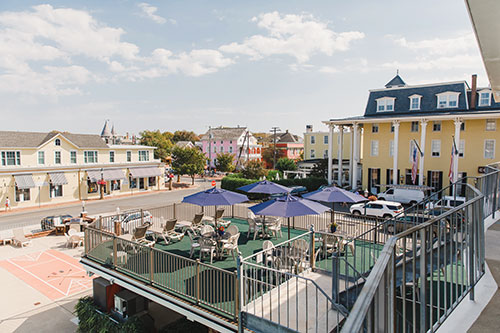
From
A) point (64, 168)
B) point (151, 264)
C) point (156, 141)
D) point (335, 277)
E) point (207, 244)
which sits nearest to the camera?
point (335, 277)

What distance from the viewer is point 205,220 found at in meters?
18.7

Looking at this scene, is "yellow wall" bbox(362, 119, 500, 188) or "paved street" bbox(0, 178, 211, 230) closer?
"paved street" bbox(0, 178, 211, 230)

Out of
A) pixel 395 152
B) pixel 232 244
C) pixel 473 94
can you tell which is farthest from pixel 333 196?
pixel 473 94

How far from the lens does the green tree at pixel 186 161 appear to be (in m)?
50.2

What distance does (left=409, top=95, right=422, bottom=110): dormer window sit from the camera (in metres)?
36.8

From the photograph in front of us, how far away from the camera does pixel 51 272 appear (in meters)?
18.5

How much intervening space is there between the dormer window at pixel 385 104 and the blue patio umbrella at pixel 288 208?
30.8 meters

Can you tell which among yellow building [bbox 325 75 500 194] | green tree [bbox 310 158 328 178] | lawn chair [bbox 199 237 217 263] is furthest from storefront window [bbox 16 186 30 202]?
yellow building [bbox 325 75 500 194]

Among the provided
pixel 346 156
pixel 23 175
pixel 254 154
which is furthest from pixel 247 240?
pixel 254 154

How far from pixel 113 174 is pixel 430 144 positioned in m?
37.7

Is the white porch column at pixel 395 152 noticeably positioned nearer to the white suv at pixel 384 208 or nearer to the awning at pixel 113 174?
the white suv at pixel 384 208

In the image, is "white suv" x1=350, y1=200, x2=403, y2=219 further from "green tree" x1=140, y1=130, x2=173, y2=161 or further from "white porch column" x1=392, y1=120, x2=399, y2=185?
"green tree" x1=140, y1=130, x2=173, y2=161

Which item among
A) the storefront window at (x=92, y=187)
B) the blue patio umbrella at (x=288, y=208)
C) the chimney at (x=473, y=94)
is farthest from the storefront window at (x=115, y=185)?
the chimney at (x=473, y=94)

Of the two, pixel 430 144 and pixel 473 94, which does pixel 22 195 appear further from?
pixel 473 94
